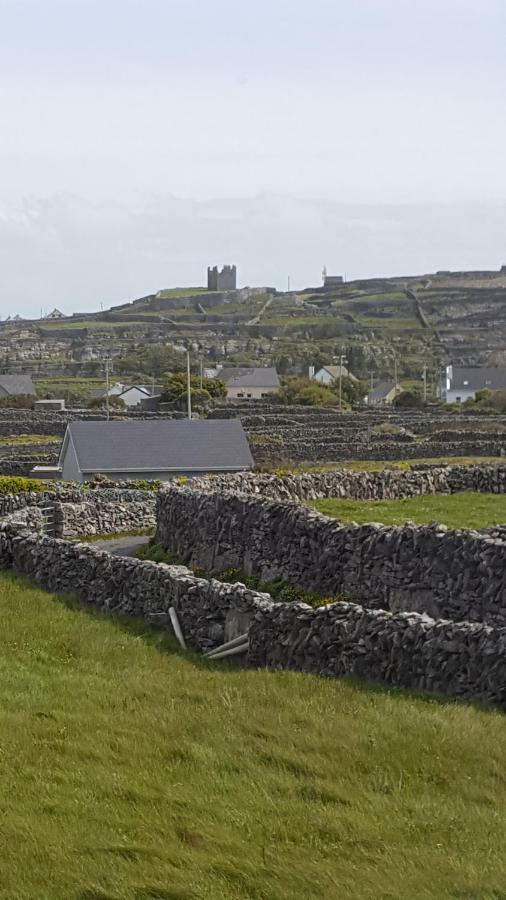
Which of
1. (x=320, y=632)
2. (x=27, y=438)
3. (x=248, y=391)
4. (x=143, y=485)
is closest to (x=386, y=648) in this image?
(x=320, y=632)

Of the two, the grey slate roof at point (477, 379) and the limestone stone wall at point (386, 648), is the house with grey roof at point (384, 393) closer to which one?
the grey slate roof at point (477, 379)

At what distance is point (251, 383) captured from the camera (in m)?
143

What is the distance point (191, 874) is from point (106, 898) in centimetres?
69

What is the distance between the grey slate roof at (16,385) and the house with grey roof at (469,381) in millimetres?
51155

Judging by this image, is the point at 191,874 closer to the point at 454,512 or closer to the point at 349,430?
the point at 454,512

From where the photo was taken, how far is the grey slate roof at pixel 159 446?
159 feet

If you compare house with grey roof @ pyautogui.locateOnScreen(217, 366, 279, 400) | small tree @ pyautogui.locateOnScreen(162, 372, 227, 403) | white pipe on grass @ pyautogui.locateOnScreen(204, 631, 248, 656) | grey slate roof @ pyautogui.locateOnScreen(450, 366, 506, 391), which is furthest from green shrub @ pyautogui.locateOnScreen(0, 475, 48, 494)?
grey slate roof @ pyautogui.locateOnScreen(450, 366, 506, 391)

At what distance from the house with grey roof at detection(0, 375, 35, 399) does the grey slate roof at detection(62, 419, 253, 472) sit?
8715 centimetres

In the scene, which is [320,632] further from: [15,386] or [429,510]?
[15,386]

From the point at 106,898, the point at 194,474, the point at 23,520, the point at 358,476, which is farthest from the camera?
the point at 194,474

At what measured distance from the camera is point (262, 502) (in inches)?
914

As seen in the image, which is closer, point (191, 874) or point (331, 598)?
point (191, 874)

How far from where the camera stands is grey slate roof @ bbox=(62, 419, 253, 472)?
159ft

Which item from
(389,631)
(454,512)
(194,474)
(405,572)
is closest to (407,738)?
(389,631)
